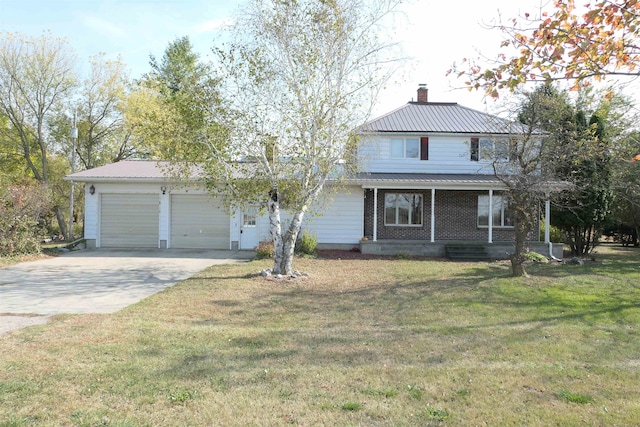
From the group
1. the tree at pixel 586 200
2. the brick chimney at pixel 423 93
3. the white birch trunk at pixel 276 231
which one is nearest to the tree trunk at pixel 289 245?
the white birch trunk at pixel 276 231

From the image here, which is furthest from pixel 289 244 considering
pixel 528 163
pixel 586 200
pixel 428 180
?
pixel 586 200

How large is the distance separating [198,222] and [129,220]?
2.92 meters

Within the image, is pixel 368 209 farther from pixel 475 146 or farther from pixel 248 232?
pixel 475 146

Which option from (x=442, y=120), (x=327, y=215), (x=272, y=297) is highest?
(x=442, y=120)

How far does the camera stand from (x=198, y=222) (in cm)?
1816

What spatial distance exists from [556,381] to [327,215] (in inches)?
546

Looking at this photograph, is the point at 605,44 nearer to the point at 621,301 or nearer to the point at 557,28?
the point at 557,28

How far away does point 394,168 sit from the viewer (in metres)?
18.8

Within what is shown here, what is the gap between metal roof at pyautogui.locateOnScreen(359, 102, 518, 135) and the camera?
18531 millimetres

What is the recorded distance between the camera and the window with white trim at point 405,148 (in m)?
18.8

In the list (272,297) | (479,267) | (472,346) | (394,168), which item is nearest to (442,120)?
(394,168)

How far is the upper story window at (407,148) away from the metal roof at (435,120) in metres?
0.49

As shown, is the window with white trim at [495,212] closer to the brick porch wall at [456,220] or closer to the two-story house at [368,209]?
the two-story house at [368,209]

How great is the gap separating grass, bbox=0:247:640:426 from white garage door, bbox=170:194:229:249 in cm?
879
